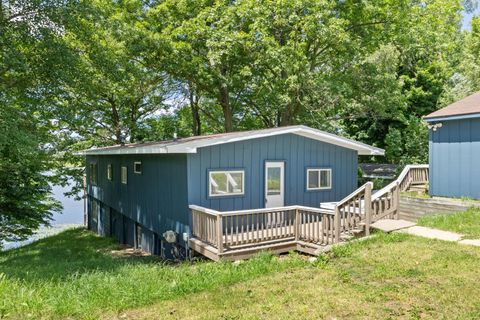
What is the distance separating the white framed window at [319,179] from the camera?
36.9 ft

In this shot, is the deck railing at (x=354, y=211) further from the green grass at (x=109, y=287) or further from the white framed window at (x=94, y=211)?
the white framed window at (x=94, y=211)

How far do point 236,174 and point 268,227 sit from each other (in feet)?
6.07

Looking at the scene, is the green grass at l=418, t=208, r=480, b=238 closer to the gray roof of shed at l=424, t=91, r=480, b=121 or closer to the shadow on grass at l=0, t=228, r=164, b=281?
the gray roof of shed at l=424, t=91, r=480, b=121

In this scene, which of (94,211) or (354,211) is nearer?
(354,211)

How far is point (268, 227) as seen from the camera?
28.7 ft

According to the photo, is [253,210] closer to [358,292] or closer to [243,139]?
[243,139]

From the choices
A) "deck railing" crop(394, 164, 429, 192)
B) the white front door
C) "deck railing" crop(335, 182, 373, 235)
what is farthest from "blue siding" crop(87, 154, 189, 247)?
"deck railing" crop(394, 164, 429, 192)

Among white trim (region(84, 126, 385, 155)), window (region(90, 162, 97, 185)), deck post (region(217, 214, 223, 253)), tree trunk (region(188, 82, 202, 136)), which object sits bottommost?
deck post (region(217, 214, 223, 253))

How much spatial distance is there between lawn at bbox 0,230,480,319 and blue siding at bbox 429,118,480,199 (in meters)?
4.48

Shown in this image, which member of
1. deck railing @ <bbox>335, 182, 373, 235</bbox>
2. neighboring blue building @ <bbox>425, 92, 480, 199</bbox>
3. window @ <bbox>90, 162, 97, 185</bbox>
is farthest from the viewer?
window @ <bbox>90, 162, 97, 185</bbox>

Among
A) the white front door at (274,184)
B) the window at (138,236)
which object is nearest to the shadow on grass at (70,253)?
the window at (138,236)

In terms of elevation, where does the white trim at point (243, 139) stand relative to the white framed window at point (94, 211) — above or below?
above

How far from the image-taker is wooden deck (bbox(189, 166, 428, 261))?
7918 millimetres

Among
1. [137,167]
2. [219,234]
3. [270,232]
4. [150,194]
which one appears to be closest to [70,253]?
[137,167]
